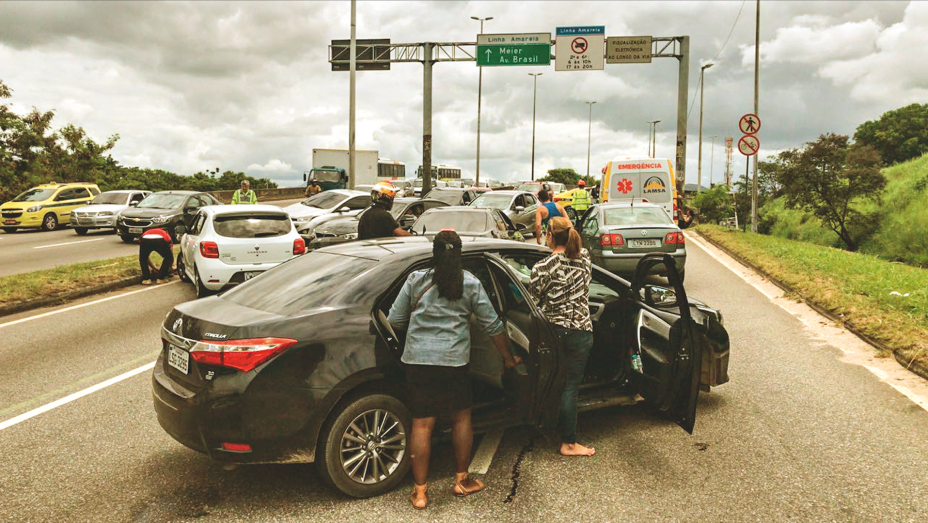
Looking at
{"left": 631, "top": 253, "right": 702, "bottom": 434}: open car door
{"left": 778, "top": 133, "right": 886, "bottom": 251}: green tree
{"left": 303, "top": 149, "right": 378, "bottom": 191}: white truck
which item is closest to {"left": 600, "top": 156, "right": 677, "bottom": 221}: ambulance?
{"left": 778, "top": 133, "right": 886, "bottom": 251}: green tree

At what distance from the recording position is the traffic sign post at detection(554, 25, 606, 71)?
29438mm

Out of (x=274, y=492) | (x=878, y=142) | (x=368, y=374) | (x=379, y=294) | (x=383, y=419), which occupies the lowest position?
(x=274, y=492)

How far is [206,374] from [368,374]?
88 cm

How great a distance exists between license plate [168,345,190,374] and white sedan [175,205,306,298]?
6631 mm

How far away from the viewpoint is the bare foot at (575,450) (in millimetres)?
4898

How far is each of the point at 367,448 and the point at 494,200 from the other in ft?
62.1

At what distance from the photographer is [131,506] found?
13.3ft

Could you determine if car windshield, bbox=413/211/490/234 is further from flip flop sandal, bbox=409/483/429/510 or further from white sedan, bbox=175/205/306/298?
flip flop sandal, bbox=409/483/429/510

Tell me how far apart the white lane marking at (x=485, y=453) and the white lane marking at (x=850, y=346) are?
12.6ft

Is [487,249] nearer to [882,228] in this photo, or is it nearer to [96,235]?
[96,235]

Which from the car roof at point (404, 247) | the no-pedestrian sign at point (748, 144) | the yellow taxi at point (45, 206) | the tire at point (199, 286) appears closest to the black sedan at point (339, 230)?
the tire at point (199, 286)

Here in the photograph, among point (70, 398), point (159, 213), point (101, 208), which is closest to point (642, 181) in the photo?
point (159, 213)

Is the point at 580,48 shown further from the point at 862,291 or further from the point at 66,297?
the point at 66,297

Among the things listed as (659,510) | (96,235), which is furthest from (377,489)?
(96,235)
